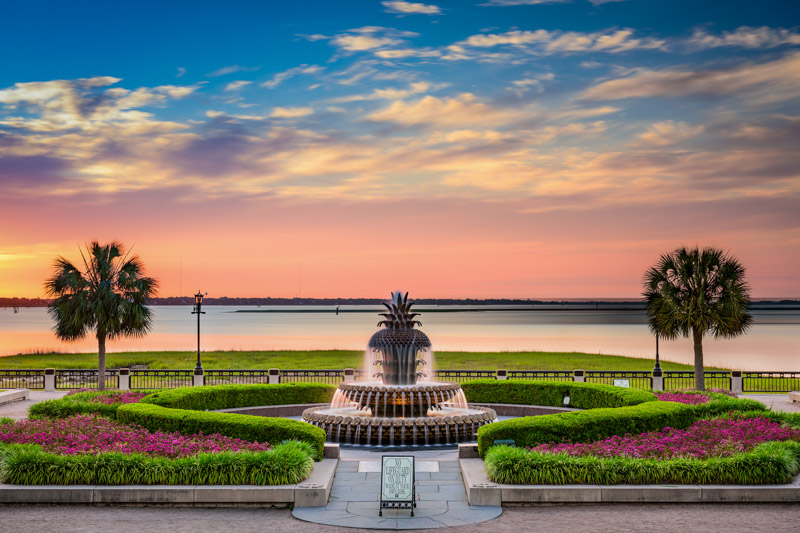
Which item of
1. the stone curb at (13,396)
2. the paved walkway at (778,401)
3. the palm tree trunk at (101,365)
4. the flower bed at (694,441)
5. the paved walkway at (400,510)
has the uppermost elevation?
the palm tree trunk at (101,365)

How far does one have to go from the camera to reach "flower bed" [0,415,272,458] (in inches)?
583

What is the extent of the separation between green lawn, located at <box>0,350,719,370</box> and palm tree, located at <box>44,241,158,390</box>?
17525 millimetres

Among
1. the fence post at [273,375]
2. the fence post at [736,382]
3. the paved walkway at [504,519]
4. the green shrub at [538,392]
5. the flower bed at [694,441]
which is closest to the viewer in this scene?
the paved walkway at [504,519]

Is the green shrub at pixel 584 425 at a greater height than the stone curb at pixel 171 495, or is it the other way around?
the green shrub at pixel 584 425

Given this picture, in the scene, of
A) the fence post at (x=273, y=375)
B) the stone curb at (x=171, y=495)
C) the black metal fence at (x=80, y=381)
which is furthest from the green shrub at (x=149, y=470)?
the black metal fence at (x=80, y=381)

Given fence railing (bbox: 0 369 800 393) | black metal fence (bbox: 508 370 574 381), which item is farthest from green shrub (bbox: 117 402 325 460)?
black metal fence (bbox: 508 370 574 381)

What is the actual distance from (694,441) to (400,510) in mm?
7287

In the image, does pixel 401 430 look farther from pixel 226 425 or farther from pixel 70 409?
pixel 70 409

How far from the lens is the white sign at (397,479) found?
12203 mm

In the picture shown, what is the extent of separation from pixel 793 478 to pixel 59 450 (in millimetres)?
13688

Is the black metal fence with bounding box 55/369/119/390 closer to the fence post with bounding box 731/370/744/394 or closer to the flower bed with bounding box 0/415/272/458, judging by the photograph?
the flower bed with bounding box 0/415/272/458

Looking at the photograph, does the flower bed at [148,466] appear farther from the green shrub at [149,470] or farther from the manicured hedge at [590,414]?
the manicured hedge at [590,414]

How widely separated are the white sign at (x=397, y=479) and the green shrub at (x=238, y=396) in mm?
11203

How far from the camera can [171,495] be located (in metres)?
12.7
